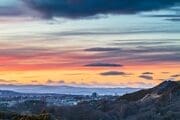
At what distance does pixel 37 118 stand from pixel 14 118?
Result: 22.6ft

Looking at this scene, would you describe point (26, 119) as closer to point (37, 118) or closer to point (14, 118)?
point (37, 118)

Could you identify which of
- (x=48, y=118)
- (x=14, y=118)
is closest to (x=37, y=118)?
(x=48, y=118)

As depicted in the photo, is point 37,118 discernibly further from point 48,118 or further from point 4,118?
point 4,118

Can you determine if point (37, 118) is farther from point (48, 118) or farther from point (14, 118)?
point (14, 118)

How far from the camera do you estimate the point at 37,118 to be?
80.1 meters

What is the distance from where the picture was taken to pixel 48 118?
80250 mm

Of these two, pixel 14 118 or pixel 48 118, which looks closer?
pixel 48 118

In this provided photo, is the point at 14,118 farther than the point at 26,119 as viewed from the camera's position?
Yes

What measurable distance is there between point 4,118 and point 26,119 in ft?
35.1

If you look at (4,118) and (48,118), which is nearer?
(48,118)

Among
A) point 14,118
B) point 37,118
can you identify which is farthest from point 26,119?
point 14,118

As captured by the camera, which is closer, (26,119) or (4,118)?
(26,119)

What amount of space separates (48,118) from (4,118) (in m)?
11.5

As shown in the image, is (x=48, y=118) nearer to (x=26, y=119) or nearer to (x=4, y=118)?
(x=26, y=119)
